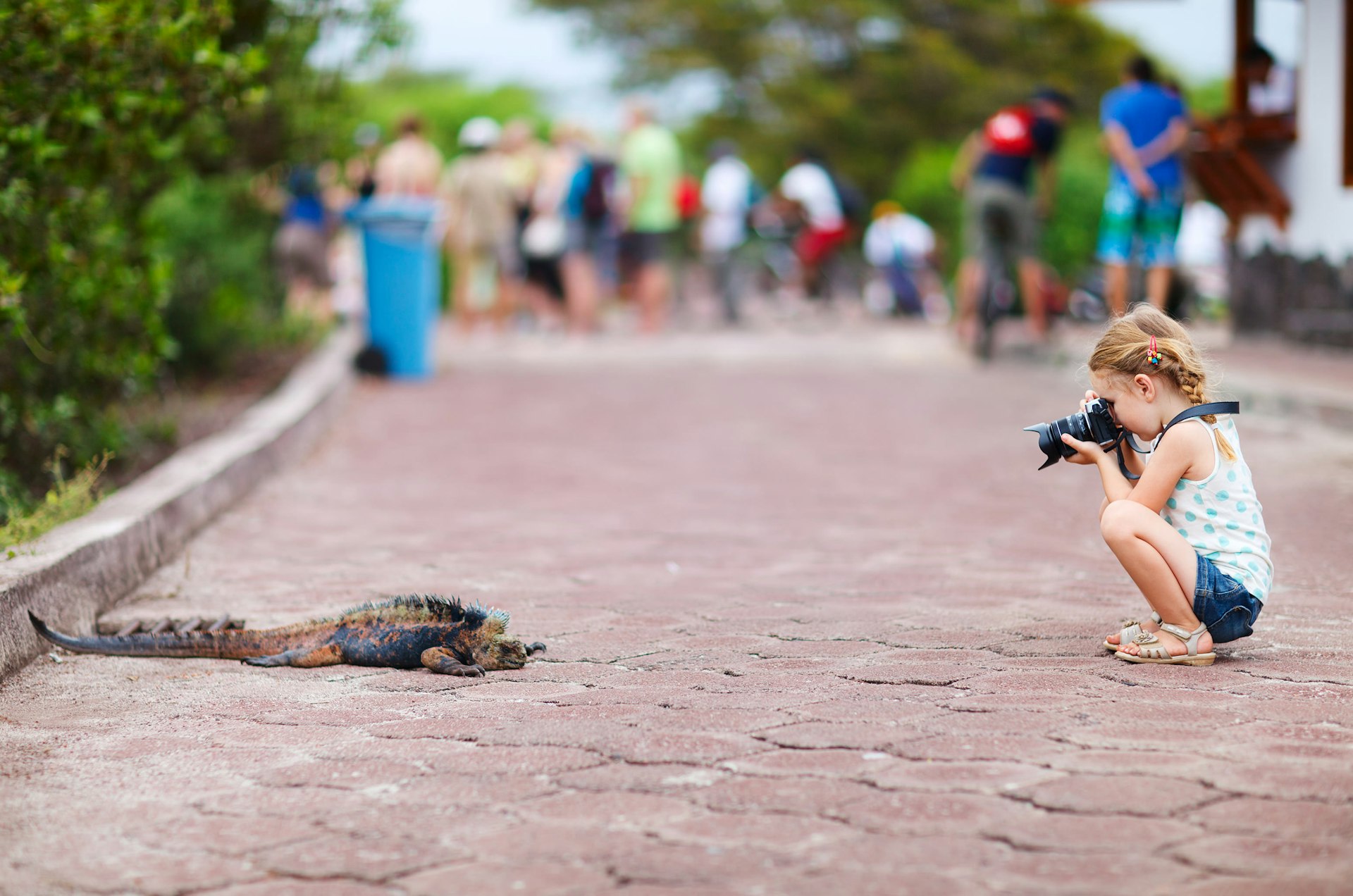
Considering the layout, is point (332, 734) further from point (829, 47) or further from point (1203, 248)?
point (829, 47)

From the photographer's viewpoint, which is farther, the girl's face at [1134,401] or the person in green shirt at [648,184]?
the person in green shirt at [648,184]

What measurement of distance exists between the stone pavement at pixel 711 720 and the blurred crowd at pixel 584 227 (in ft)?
21.4

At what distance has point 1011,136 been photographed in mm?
12891

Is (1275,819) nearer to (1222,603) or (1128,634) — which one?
(1222,603)

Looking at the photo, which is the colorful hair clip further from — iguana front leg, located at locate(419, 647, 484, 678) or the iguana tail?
the iguana tail

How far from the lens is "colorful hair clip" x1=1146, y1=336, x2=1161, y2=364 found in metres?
4.09

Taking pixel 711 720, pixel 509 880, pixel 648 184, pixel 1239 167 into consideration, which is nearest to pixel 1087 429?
pixel 711 720

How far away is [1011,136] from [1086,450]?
9181mm

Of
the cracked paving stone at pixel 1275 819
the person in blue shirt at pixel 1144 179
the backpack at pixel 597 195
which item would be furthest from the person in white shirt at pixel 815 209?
the cracked paving stone at pixel 1275 819

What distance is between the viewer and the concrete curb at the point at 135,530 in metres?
4.48

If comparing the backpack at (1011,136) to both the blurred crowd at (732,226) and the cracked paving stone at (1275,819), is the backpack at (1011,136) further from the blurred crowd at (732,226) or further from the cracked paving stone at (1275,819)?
the cracked paving stone at (1275,819)

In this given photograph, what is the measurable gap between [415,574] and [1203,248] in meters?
19.7

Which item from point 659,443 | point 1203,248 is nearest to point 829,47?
point 1203,248

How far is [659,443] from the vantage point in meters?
9.21
